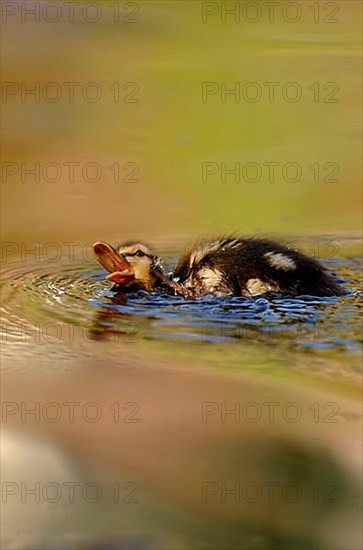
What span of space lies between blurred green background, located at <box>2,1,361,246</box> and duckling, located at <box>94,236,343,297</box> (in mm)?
674

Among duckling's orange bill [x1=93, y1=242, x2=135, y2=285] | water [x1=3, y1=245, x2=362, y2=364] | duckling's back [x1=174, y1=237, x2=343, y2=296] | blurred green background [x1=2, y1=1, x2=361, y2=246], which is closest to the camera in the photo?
water [x1=3, y1=245, x2=362, y2=364]

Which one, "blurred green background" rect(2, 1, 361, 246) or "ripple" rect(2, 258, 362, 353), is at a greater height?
"blurred green background" rect(2, 1, 361, 246)

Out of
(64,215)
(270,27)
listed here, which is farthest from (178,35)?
(64,215)

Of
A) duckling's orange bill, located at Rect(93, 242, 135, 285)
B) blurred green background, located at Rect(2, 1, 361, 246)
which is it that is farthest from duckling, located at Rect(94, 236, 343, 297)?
blurred green background, located at Rect(2, 1, 361, 246)

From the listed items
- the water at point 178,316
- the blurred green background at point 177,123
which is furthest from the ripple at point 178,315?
the blurred green background at point 177,123

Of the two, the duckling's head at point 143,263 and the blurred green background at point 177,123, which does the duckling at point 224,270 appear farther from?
the blurred green background at point 177,123

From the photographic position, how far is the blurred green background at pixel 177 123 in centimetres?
413

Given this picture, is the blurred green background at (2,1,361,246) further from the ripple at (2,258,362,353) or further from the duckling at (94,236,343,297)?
the ripple at (2,258,362,353)

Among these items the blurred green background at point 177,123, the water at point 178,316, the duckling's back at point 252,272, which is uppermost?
the blurred green background at point 177,123

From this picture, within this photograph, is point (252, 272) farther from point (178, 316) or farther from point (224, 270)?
point (178, 316)

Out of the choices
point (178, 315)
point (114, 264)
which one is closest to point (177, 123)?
point (114, 264)

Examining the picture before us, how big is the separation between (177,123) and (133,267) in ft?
7.78

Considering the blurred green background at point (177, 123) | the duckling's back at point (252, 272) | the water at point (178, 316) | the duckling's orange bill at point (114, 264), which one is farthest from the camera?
the blurred green background at point (177, 123)

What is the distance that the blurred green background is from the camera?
4.13m
